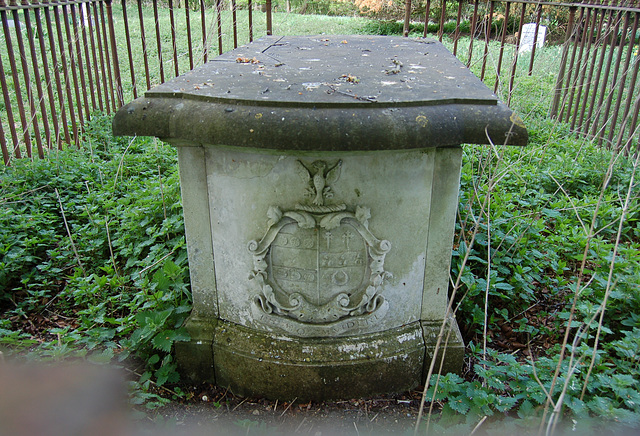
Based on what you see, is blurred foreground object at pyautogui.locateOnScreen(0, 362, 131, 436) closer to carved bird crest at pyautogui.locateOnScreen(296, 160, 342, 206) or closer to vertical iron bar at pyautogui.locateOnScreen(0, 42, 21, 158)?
carved bird crest at pyautogui.locateOnScreen(296, 160, 342, 206)

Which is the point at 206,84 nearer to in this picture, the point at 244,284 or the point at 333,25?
the point at 244,284

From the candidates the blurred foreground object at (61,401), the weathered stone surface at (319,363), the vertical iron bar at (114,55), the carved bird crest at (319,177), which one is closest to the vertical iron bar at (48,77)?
the vertical iron bar at (114,55)

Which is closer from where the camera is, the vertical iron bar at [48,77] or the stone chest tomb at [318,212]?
the stone chest tomb at [318,212]

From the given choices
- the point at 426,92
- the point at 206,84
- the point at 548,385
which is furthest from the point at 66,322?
the point at 548,385

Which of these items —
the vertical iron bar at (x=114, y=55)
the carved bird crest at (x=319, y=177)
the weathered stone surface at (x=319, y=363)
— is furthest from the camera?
the vertical iron bar at (x=114, y=55)

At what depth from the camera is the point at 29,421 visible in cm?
34

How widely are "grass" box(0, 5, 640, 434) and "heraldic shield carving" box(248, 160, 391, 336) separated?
39 cm

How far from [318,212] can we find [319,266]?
0.81 ft

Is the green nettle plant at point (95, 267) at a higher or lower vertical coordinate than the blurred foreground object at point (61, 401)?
lower

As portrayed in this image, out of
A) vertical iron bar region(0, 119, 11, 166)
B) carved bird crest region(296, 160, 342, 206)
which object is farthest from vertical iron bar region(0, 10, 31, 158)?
carved bird crest region(296, 160, 342, 206)

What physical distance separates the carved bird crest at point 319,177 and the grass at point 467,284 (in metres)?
0.57

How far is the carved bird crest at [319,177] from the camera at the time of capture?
185 cm

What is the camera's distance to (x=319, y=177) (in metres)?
1.85

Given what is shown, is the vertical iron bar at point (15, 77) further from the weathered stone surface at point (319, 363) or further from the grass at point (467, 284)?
the weathered stone surface at point (319, 363)
